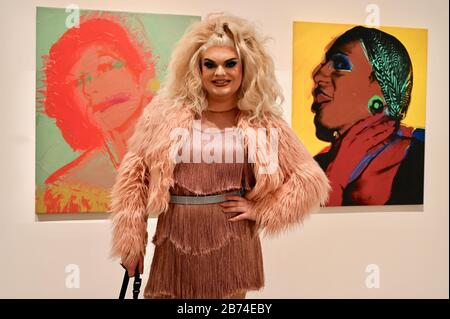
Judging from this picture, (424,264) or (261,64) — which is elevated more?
(261,64)

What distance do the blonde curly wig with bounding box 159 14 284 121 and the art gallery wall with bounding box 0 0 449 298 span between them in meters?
0.31

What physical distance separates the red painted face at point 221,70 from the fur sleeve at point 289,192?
219mm

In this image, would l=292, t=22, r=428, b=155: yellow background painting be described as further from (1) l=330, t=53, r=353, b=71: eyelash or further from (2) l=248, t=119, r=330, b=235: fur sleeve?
(2) l=248, t=119, r=330, b=235: fur sleeve

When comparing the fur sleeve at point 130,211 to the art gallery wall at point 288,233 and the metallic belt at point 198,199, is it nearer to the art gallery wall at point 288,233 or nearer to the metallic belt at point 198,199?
the metallic belt at point 198,199

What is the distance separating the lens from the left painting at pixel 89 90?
2137mm

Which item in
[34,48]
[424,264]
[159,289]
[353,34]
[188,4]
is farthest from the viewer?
[424,264]

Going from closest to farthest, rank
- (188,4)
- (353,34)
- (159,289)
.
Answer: (159,289)
(188,4)
(353,34)

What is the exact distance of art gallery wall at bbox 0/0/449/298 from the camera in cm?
213

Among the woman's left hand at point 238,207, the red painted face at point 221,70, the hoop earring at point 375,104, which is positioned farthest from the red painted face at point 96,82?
the hoop earring at point 375,104

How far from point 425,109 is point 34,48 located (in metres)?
1.90

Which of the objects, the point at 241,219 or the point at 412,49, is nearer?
the point at 241,219

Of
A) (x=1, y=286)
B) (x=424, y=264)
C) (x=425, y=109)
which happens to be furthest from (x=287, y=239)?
(x=1, y=286)

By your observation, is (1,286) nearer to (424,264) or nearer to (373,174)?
(373,174)

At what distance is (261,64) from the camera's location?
68.0 inches
